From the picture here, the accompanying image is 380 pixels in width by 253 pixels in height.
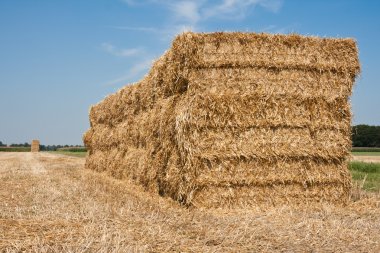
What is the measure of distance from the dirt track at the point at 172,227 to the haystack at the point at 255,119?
0.51 metres

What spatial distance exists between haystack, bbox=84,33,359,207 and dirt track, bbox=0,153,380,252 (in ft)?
1.68

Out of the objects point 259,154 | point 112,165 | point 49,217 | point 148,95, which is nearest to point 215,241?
point 49,217

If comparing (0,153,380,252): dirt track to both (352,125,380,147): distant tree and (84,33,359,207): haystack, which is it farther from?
(352,125,380,147): distant tree

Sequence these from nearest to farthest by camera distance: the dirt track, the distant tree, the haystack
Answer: the dirt track
the haystack
the distant tree

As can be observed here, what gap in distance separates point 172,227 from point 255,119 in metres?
3.28

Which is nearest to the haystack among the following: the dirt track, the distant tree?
the dirt track

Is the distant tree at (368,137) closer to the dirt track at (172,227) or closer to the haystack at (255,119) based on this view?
the haystack at (255,119)

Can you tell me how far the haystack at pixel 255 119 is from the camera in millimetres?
8531

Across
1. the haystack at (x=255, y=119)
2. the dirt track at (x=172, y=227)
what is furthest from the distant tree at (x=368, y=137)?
the dirt track at (x=172, y=227)

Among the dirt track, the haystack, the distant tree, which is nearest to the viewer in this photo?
the dirt track

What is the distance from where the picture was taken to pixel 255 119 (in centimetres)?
878

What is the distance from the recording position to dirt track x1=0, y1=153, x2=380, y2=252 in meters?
5.09

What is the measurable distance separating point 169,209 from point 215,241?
2.71 m

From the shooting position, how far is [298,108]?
9055 mm
